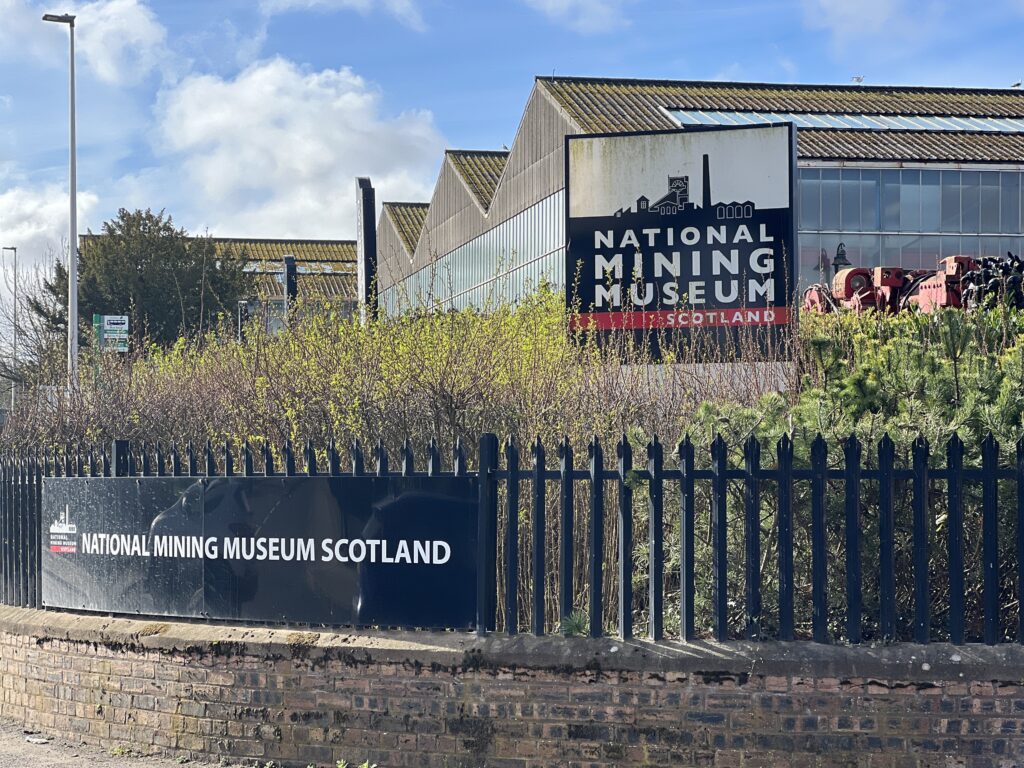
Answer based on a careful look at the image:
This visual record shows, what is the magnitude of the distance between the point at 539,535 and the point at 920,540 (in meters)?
2.08

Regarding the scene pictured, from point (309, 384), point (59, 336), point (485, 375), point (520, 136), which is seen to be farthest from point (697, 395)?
point (520, 136)

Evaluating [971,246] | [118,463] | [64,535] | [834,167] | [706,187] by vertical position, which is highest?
[834,167]

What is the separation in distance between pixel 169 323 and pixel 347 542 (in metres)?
43.2

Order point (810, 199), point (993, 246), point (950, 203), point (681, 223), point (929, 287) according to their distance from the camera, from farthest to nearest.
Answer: point (993, 246) < point (950, 203) < point (810, 199) < point (929, 287) < point (681, 223)

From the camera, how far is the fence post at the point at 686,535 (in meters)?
7.25

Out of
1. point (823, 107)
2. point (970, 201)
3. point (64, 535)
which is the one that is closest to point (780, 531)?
point (64, 535)

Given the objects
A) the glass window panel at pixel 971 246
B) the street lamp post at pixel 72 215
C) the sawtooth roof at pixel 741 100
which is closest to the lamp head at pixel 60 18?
the street lamp post at pixel 72 215

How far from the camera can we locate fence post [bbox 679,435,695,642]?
725cm

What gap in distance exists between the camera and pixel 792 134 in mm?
Answer: 20453

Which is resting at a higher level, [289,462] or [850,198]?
[850,198]

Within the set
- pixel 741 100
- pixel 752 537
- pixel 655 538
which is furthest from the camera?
pixel 741 100

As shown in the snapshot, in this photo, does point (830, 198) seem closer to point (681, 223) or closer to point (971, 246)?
point (971, 246)

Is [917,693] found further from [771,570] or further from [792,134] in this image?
[792,134]

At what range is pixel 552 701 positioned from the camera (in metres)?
7.30
